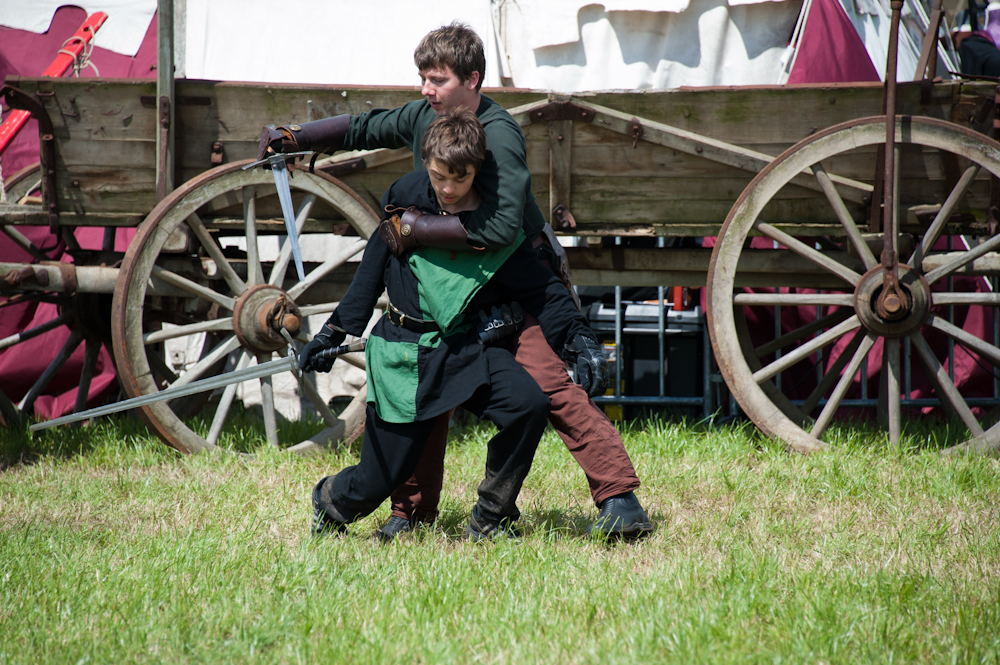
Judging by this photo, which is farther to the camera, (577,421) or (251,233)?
(251,233)

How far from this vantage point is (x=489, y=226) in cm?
232

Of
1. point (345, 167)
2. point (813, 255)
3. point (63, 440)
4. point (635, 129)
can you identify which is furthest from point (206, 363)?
point (813, 255)

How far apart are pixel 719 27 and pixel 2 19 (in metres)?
4.61

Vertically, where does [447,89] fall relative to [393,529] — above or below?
above

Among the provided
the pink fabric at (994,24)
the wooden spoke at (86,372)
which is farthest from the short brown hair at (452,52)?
the pink fabric at (994,24)

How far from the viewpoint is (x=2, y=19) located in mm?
5328

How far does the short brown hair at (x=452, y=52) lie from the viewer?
242cm

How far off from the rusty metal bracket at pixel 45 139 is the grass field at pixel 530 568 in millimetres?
1119

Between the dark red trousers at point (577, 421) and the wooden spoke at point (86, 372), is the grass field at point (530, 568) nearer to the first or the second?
the dark red trousers at point (577, 421)

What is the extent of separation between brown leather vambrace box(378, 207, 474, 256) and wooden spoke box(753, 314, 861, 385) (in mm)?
1595

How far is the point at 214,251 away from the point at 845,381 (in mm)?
2653

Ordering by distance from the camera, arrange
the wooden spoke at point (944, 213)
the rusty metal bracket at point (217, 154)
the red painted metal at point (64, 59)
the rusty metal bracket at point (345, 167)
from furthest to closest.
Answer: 1. the red painted metal at point (64, 59)
2. the rusty metal bracket at point (345, 167)
3. the rusty metal bracket at point (217, 154)
4. the wooden spoke at point (944, 213)

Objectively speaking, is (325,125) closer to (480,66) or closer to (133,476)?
(480,66)

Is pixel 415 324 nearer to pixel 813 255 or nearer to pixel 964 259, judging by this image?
pixel 813 255
